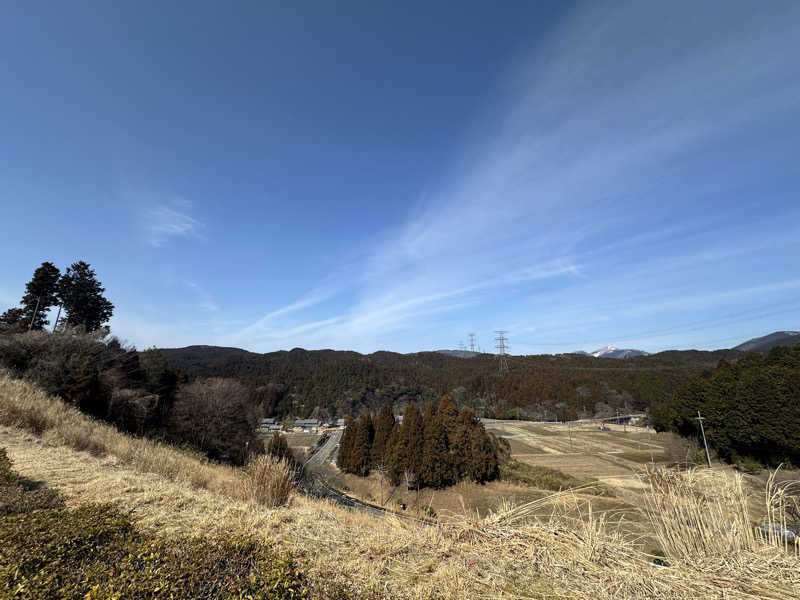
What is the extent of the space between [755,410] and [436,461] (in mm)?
27410

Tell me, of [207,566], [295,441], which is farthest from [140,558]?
[295,441]

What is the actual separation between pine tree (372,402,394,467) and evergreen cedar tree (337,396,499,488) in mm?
A: 100

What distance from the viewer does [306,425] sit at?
8175 centimetres

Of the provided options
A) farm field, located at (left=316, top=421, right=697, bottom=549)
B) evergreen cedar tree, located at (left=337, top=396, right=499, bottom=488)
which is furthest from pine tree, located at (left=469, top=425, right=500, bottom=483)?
farm field, located at (left=316, top=421, right=697, bottom=549)

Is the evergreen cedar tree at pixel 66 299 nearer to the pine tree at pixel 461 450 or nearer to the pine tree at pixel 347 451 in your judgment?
the pine tree at pixel 347 451

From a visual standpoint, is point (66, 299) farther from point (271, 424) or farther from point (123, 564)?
point (271, 424)

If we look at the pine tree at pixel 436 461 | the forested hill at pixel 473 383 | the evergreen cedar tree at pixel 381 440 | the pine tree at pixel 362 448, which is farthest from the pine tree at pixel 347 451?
the forested hill at pixel 473 383

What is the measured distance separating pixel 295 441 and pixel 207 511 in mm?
66880

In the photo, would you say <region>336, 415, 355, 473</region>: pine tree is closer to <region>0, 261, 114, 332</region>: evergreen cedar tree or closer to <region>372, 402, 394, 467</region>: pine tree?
<region>372, 402, 394, 467</region>: pine tree

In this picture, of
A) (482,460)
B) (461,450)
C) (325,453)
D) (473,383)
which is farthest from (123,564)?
(473,383)

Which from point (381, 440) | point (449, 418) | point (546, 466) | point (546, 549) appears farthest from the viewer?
point (381, 440)

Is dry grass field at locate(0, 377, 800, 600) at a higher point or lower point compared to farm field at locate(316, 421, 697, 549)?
higher

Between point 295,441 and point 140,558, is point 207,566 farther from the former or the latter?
point 295,441

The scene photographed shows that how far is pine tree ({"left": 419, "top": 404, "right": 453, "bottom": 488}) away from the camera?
30.0 m
